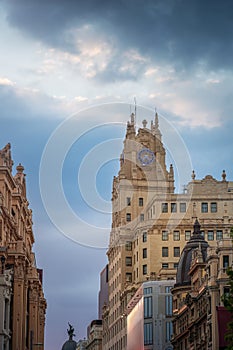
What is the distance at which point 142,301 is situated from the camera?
186 metres

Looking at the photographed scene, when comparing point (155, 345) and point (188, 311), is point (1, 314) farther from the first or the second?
point (155, 345)

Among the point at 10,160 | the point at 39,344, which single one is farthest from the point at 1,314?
the point at 39,344

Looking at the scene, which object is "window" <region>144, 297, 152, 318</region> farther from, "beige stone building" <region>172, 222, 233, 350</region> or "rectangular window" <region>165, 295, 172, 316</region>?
"beige stone building" <region>172, 222, 233, 350</region>

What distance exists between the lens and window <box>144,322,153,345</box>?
185 metres

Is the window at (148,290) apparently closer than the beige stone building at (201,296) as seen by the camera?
No

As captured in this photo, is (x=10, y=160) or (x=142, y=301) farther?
(x=142, y=301)

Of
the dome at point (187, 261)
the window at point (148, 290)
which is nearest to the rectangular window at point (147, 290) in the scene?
the window at point (148, 290)

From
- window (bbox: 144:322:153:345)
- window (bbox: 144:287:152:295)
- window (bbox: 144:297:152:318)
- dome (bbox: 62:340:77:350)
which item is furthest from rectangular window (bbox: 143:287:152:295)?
dome (bbox: 62:340:77:350)

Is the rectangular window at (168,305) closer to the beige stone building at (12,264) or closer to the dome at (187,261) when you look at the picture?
the dome at (187,261)

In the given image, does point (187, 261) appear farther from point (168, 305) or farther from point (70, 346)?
point (70, 346)

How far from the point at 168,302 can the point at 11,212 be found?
56.9 meters

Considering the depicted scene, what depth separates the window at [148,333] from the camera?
606 ft

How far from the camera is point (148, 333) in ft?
609

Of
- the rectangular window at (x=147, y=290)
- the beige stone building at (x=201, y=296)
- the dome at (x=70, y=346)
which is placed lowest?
the dome at (x=70, y=346)
